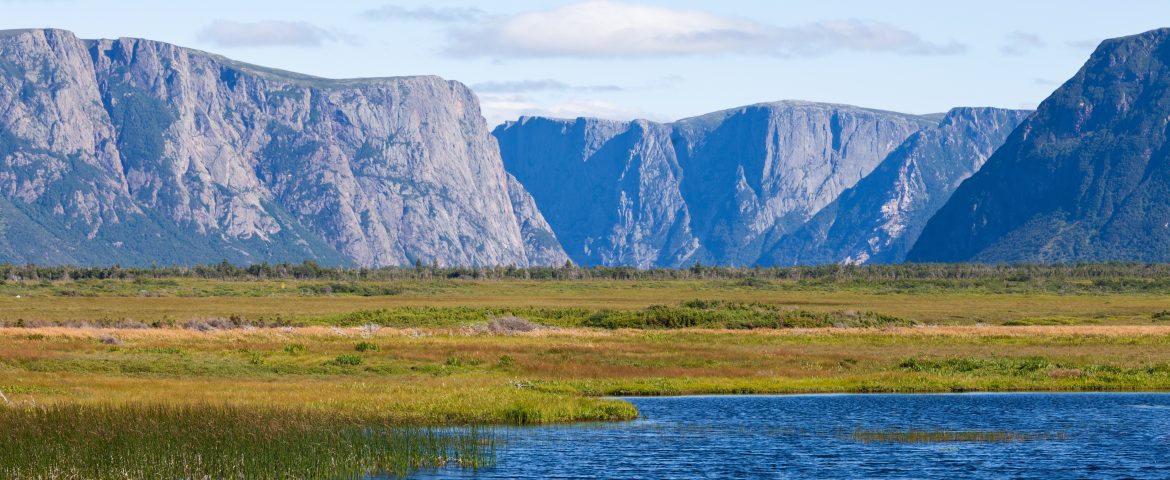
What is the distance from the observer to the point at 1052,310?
128250 millimetres

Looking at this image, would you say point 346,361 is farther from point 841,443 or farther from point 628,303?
point 628,303

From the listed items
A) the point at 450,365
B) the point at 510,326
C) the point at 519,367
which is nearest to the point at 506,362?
the point at 519,367

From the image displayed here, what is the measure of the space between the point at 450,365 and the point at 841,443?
25.5m

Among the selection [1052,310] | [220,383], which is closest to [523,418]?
[220,383]

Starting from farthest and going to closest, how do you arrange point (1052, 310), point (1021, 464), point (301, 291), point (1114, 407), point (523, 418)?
point (301, 291) → point (1052, 310) → point (1114, 407) → point (523, 418) → point (1021, 464)

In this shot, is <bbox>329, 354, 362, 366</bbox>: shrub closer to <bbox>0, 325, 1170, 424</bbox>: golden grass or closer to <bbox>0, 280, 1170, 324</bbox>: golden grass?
<bbox>0, 325, 1170, 424</bbox>: golden grass

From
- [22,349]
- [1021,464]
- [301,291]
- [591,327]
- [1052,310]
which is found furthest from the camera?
[301,291]

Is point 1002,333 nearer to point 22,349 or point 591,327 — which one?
point 591,327

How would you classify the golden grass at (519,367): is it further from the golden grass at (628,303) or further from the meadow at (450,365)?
the golden grass at (628,303)

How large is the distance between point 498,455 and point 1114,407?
24276 mm

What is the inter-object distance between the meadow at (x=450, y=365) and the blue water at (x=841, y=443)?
2334 mm

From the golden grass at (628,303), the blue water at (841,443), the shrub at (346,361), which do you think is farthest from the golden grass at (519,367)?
the golden grass at (628,303)

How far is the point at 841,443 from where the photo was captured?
1688 inches

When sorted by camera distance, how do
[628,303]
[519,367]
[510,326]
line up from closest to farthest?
[519,367] < [510,326] < [628,303]
